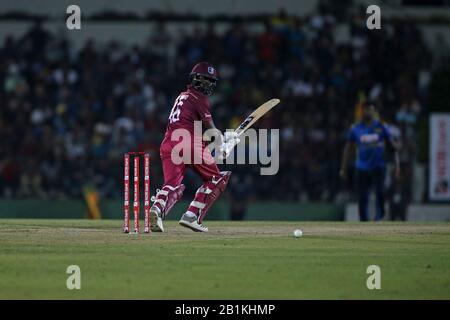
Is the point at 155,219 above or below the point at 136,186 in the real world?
below

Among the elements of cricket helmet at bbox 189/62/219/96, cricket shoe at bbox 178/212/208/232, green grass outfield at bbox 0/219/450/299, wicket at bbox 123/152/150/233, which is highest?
cricket helmet at bbox 189/62/219/96

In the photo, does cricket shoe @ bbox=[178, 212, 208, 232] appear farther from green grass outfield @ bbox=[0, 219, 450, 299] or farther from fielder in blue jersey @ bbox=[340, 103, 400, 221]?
fielder in blue jersey @ bbox=[340, 103, 400, 221]

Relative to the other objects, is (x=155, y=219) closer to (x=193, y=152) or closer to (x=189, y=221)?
(x=189, y=221)

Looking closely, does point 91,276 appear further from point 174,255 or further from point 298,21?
point 298,21

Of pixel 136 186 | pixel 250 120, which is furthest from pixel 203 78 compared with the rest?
pixel 136 186

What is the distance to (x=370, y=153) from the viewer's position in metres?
22.8

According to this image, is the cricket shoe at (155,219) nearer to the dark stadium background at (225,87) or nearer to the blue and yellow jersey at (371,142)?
the blue and yellow jersey at (371,142)

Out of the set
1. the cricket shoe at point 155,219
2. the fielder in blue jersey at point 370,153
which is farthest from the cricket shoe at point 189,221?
the fielder in blue jersey at point 370,153

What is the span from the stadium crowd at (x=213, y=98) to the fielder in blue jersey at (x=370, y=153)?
191 inches

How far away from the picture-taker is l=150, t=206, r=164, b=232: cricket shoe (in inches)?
664

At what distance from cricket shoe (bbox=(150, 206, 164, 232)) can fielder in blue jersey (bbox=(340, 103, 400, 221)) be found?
6.67m

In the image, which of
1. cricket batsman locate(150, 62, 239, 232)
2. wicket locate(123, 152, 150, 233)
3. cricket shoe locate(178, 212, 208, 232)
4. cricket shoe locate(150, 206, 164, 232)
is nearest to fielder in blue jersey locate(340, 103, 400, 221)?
cricket batsman locate(150, 62, 239, 232)

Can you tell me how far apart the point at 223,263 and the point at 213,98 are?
56.7 ft
